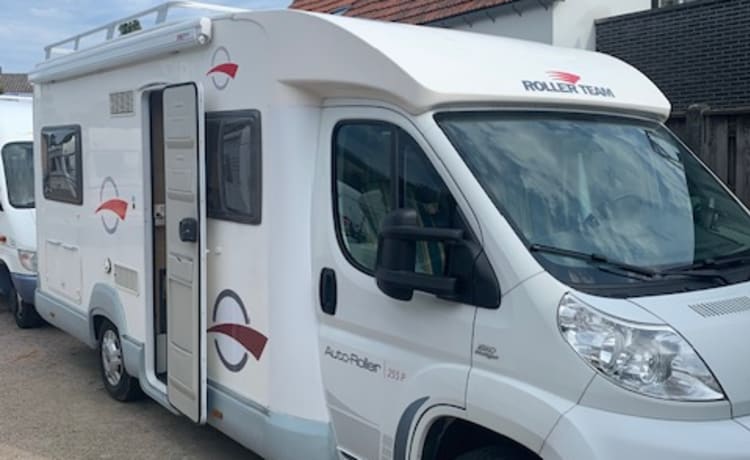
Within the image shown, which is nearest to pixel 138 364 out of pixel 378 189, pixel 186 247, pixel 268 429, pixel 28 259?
pixel 186 247

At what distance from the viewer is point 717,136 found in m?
6.12

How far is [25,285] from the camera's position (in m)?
8.45

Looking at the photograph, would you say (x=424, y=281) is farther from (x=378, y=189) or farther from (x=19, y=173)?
(x=19, y=173)

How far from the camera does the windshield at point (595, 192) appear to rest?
318 cm

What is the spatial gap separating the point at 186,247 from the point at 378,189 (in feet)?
5.27

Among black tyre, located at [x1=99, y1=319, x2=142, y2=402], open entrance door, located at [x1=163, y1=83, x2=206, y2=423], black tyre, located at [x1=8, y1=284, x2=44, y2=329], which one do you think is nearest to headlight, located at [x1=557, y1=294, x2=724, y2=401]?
open entrance door, located at [x1=163, y1=83, x2=206, y2=423]

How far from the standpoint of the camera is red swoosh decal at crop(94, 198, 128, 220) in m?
5.71

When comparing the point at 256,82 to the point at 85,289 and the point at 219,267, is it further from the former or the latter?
the point at 85,289

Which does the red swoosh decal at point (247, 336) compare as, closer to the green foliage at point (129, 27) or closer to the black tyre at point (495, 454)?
the black tyre at point (495, 454)

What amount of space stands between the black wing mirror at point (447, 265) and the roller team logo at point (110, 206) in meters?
3.08

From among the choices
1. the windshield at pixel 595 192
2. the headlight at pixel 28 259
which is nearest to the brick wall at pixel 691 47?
the windshield at pixel 595 192

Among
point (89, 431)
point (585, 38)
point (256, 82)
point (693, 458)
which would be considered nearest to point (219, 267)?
point (256, 82)

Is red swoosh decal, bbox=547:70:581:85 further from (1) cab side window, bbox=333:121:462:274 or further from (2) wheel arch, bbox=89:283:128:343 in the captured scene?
(2) wheel arch, bbox=89:283:128:343

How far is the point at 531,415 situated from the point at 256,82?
231cm
